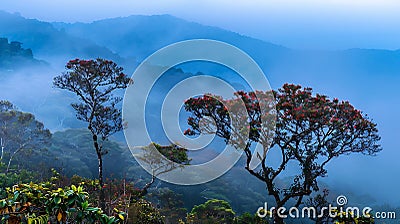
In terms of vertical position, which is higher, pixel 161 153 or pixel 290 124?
pixel 161 153

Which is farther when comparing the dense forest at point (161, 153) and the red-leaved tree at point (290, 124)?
the red-leaved tree at point (290, 124)

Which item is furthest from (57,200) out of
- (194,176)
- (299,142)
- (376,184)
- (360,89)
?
(360,89)

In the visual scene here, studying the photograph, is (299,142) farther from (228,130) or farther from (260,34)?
(260,34)

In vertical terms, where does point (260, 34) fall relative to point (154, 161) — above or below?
above

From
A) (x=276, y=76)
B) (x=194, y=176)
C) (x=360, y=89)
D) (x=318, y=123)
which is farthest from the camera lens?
(x=276, y=76)

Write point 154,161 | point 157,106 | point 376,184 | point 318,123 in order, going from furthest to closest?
point 376,184
point 157,106
point 154,161
point 318,123

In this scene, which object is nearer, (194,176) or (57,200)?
(57,200)

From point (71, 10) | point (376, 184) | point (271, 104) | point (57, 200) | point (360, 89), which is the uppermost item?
point (71, 10)

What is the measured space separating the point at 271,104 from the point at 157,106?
960 inches

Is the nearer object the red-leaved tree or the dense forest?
the dense forest

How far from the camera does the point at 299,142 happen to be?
20.9 feet

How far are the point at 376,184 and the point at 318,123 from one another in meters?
31.2

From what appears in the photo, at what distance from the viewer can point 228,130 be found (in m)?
6.40

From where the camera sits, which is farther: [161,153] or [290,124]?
[161,153]
